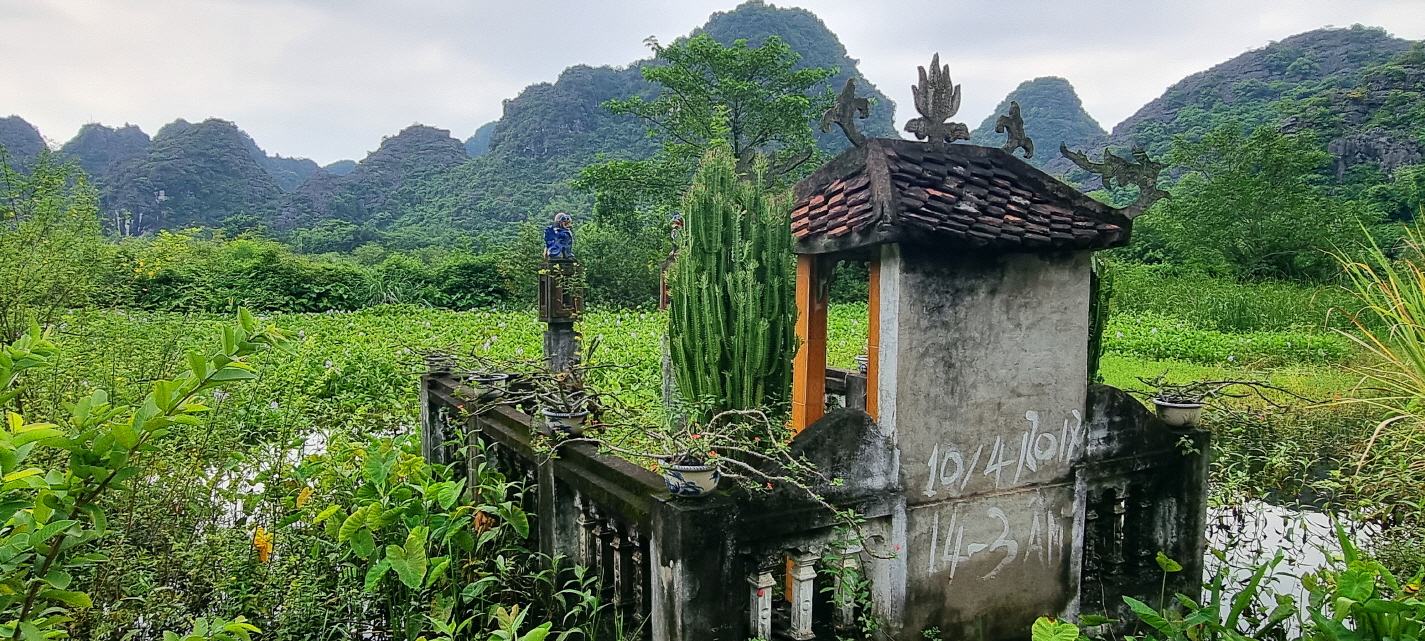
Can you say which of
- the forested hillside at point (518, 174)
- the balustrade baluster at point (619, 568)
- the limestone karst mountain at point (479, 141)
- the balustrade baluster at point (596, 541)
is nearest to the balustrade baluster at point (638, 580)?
the balustrade baluster at point (619, 568)

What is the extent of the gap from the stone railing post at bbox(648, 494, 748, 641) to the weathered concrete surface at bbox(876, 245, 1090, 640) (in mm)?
908

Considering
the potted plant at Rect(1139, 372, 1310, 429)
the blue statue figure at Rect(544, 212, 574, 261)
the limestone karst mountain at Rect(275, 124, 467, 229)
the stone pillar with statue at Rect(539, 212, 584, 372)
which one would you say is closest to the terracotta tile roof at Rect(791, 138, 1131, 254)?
the potted plant at Rect(1139, 372, 1310, 429)

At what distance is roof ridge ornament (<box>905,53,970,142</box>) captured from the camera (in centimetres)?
387


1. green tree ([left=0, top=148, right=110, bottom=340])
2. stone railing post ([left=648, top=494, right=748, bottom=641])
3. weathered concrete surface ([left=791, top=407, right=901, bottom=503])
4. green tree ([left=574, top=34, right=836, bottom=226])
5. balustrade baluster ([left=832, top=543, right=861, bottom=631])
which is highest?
green tree ([left=574, top=34, right=836, bottom=226])

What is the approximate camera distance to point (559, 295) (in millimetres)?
6605

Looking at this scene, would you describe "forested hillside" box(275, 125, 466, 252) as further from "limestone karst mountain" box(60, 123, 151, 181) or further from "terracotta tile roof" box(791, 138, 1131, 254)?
"terracotta tile roof" box(791, 138, 1131, 254)

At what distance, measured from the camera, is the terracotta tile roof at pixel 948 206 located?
3.43m

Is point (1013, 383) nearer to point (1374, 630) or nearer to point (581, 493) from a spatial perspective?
point (1374, 630)

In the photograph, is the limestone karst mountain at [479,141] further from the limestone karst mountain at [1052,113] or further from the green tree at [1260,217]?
the green tree at [1260,217]

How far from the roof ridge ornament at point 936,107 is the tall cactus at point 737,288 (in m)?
0.82

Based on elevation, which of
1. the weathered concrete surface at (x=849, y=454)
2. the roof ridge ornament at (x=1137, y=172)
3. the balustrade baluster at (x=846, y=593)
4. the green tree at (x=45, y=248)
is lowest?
the balustrade baluster at (x=846, y=593)

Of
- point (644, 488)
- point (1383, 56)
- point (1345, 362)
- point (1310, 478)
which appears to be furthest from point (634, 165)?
point (1383, 56)

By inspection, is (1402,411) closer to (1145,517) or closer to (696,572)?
(1145,517)

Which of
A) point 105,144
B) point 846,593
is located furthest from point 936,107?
point 105,144
